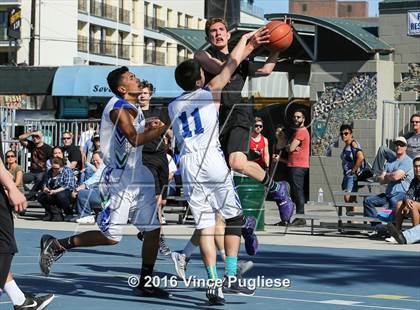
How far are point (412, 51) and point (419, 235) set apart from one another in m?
11.4

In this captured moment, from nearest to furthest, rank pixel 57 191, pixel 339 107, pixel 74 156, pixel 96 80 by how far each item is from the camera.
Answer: pixel 57 191 < pixel 74 156 < pixel 339 107 < pixel 96 80

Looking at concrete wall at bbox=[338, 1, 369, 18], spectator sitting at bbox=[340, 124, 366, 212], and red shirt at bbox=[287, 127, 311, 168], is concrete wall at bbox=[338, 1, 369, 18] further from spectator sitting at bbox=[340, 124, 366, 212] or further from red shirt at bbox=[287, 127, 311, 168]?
spectator sitting at bbox=[340, 124, 366, 212]

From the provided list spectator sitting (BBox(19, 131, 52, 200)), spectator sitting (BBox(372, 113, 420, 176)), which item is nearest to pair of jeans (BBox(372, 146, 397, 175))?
spectator sitting (BBox(372, 113, 420, 176))

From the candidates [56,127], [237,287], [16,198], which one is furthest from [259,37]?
[56,127]

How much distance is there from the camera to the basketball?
10281 millimetres

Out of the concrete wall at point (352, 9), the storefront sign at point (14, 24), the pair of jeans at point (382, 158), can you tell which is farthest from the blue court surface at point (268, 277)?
the concrete wall at point (352, 9)

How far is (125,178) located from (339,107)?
17905 mm

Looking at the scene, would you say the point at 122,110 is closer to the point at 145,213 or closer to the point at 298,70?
the point at 145,213

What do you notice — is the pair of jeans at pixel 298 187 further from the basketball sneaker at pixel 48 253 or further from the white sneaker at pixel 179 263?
the basketball sneaker at pixel 48 253

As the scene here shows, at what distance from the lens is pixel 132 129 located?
9.55 meters

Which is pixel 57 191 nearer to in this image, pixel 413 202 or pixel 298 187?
pixel 298 187

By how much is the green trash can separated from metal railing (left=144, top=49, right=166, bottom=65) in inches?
2831

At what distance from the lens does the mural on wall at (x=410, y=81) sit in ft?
88.5

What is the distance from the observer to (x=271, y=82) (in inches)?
1516
